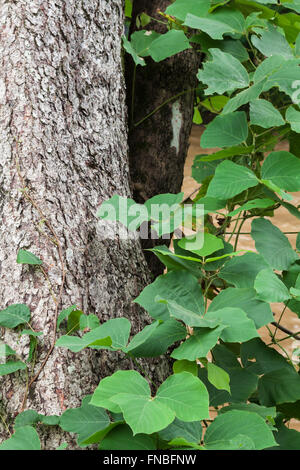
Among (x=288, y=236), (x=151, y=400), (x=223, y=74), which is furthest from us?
(x=288, y=236)

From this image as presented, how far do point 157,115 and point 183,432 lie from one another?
2.66 ft

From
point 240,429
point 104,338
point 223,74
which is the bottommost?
point 240,429

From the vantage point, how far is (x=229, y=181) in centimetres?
85

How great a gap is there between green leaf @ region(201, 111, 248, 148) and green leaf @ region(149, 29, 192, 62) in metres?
0.25

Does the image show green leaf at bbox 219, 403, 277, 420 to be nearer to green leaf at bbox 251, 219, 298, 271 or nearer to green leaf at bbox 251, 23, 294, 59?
green leaf at bbox 251, 219, 298, 271

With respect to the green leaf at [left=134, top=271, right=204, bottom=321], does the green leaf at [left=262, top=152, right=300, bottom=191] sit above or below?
above

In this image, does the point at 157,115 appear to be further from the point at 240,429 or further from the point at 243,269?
the point at 240,429

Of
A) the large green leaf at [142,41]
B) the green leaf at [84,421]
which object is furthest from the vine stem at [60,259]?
the large green leaf at [142,41]

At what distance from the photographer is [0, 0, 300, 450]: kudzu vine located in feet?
1.98

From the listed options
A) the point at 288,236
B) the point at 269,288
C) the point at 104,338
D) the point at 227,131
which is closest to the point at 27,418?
the point at 104,338

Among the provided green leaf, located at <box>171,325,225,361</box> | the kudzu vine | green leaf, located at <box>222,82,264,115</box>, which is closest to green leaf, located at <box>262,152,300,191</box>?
the kudzu vine

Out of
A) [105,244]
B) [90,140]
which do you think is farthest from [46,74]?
[105,244]
